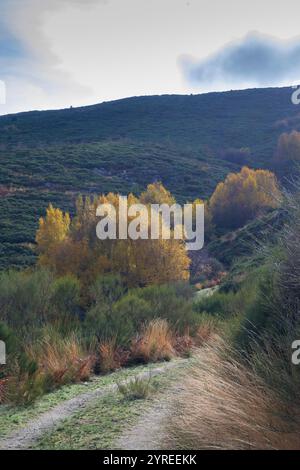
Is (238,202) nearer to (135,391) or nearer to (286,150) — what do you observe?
(286,150)

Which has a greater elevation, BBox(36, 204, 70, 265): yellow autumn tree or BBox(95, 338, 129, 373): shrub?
BBox(36, 204, 70, 265): yellow autumn tree

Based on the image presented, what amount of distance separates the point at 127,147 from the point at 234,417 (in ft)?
230

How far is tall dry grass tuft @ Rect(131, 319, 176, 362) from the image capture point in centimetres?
1149

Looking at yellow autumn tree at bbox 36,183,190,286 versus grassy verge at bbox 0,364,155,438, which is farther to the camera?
yellow autumn tree at bbox 36,183,190,286

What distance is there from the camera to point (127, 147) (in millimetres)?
73812

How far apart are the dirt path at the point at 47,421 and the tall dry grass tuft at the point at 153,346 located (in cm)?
269

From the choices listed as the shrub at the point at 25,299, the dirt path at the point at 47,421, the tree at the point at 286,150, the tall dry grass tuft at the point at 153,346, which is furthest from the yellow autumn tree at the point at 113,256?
the tree at the point at 286,150

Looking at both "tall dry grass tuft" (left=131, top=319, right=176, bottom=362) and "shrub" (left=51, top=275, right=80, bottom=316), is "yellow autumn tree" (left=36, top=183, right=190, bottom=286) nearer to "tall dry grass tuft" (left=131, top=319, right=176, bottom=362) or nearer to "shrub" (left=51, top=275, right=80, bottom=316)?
"shrub" (left=51, top=275, right=80, bottom=316)

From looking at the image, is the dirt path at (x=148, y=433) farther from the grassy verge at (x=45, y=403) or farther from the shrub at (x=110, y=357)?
the shrub at (x=110, y=357)

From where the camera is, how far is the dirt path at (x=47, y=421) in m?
5.94

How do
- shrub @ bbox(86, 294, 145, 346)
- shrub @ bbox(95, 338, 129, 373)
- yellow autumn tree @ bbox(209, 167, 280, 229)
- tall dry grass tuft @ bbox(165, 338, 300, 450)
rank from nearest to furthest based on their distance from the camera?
tall dry grass tuft @ bbox(165, 338, 300, 450) < shrub @ bbox(95, 338, 129, 373) < shrub @ bbox(86, 294, 145, 346) < yellow autumn tree @ bbox(209, 167, 280, 229)

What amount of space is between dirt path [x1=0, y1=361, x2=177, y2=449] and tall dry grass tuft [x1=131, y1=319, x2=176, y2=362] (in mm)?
2695

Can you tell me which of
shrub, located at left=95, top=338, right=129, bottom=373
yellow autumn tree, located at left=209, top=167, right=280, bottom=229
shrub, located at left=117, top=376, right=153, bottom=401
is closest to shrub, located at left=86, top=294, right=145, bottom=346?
shrub, located at left=95, top=338, right=129, bottom=373
